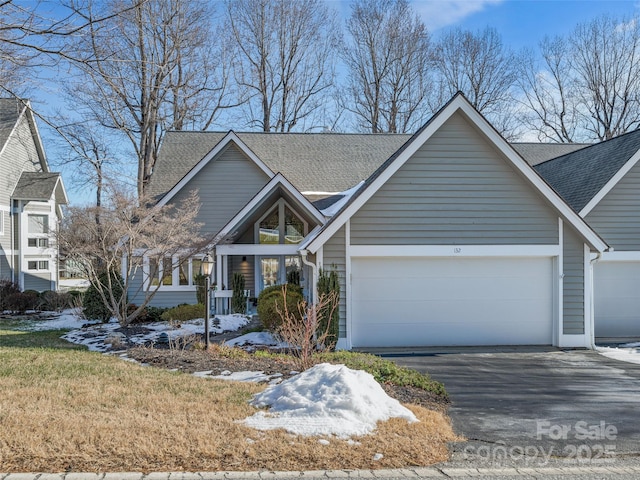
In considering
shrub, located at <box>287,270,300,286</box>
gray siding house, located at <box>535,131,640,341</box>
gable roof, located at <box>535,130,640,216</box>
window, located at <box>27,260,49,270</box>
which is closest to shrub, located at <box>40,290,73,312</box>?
window, located at <box>27,260,49,270</box>

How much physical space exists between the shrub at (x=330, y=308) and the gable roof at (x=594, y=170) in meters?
7.07

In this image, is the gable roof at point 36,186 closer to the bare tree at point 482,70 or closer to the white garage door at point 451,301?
the white garage door at point 451,301

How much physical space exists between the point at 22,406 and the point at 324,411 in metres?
3.67

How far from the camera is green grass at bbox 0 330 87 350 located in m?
10.8

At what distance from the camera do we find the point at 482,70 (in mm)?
36156

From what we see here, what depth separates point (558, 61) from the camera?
37.1m

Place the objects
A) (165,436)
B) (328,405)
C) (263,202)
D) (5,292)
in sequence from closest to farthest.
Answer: (165,436)
(328,405)
(263,202)
(5,292)

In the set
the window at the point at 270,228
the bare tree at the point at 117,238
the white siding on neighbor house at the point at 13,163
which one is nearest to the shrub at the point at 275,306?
the bare tree at the point at 117,238

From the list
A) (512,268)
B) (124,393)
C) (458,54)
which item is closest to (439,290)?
(512,268)

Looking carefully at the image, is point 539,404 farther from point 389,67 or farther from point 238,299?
point 389,67

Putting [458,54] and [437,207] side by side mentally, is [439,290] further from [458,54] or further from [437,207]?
[458,54]

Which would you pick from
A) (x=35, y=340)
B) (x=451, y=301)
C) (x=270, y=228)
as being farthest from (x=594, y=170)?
(x=35, y=340)

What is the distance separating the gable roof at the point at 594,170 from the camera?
13.3 meters

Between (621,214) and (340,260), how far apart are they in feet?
25.8
